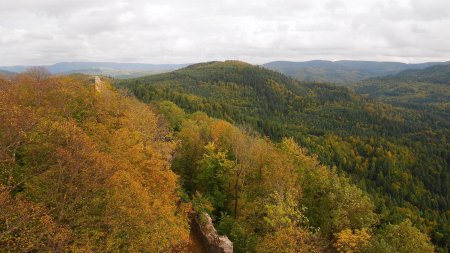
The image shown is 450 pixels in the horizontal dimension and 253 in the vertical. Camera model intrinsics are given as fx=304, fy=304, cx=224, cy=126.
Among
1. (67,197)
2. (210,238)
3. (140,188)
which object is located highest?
Result: (67,197)

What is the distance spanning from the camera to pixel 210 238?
139 feet

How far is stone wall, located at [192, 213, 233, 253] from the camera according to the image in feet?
133

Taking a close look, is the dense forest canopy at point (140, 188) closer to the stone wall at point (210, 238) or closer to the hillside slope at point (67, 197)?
the hillside slope at point (67, 197)

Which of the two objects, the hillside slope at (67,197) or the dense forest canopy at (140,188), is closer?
the hillside slope at (67,197)

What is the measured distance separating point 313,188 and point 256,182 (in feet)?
34.3

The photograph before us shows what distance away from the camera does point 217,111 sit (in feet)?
559

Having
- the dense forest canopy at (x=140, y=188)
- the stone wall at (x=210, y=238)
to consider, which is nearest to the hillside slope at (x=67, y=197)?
the dense forest canopy at (x=140, y=188)

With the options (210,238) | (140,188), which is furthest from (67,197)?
(210,238)

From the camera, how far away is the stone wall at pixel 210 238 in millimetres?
40688

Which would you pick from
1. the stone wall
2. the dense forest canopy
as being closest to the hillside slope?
the dense forest canopy

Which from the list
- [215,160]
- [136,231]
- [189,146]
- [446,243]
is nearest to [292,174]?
[215,160]

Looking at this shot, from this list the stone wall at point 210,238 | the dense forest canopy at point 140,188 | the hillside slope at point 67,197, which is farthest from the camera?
the stone wall at point 210,238

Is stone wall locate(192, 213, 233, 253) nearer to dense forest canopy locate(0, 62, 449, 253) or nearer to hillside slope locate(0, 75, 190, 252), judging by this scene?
dense forest canopy locate(0, 62, 449, 253)

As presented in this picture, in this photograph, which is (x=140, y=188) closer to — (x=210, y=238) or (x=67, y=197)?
(x=67, y=197)
